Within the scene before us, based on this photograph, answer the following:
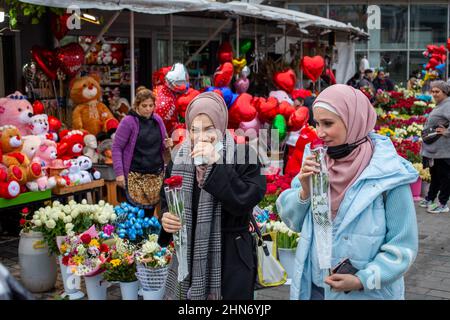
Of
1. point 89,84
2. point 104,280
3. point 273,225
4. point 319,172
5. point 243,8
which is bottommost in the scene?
point 104,280

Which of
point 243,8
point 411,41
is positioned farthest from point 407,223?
point 411,41

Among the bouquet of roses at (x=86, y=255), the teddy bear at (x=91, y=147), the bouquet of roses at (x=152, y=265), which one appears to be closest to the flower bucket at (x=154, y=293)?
the bouquet of roses at (x=152, y=265)

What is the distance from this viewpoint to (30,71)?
8781 millimetres

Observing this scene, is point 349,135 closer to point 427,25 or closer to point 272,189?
point 272,189

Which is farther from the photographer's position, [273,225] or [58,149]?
[58,149]

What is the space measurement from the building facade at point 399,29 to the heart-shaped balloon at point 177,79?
1816cm

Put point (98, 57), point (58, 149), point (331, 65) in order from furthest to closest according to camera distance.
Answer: point (331, 65)
point (98, 57)
point (58, 149)

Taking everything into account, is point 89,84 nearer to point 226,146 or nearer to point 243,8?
point 243,8

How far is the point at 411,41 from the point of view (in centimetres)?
2602

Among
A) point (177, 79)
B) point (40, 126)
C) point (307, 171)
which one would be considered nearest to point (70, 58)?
point (177, 79)

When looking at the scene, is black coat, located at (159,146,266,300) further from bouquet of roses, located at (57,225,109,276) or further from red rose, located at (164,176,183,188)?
bouquet of roses, located at (57,225,109,276)

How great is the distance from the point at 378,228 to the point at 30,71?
7.20m

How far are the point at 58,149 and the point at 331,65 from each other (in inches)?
490

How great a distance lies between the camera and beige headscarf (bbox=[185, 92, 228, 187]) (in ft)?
10.2
